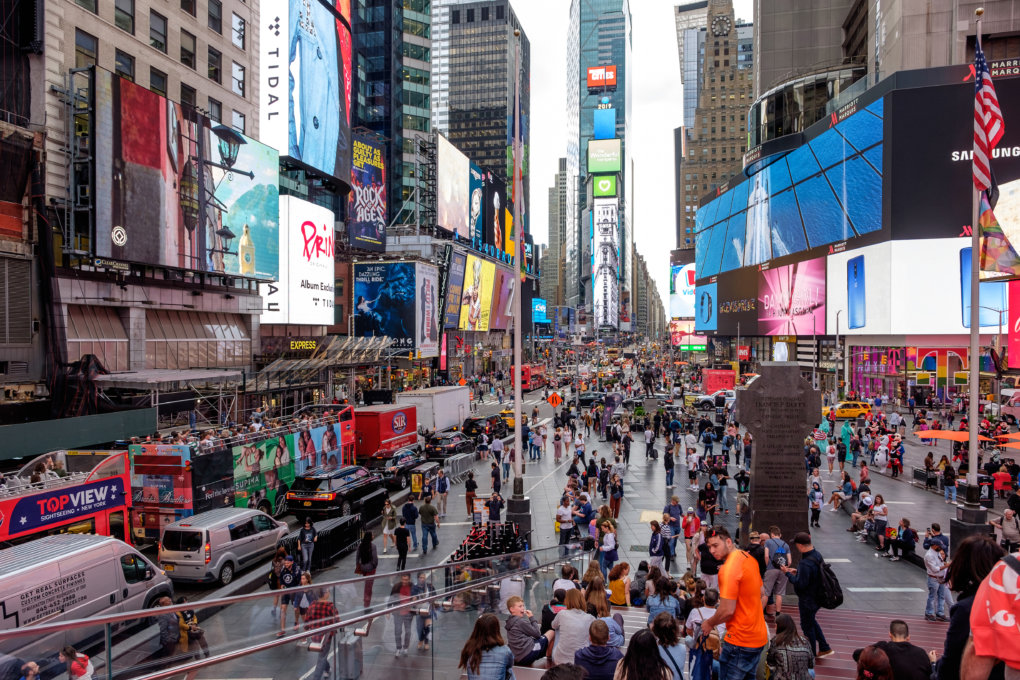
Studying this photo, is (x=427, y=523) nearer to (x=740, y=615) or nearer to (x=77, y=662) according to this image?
(x=740, y=615)

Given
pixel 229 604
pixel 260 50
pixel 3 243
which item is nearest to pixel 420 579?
pixel 229 604

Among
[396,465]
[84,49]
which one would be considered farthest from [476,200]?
[396,465]

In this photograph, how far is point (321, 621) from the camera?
247 inches

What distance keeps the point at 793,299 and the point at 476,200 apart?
36969mm

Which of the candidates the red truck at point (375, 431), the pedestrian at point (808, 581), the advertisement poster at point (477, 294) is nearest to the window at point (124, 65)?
the red truck at point (375, 431)

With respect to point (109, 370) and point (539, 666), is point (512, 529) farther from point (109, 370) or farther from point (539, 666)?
point (109, 370)

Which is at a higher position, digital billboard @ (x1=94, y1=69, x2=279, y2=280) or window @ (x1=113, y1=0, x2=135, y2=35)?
window @ (x1=113, y1=0, x2=135, y2=35)

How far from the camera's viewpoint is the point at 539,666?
7145 millimetres

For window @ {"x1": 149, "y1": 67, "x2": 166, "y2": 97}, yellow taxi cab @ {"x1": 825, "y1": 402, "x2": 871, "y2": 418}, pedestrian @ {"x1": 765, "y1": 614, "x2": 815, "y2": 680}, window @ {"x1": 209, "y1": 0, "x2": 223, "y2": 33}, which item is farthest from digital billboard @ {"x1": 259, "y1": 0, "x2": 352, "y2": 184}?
pedestrian @ {"x1": 765, "y1": 614, "x2": 815, "y2": 680}

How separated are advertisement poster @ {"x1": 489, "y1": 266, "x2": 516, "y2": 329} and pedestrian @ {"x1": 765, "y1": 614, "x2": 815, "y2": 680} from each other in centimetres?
7662

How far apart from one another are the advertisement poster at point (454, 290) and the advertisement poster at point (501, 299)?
11857mm

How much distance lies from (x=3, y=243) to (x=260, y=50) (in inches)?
978

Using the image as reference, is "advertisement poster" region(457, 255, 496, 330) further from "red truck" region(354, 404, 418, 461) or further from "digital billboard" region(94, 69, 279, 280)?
"red truck" region(354, 404, 418, 461)

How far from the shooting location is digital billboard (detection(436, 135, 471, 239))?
68.9m
